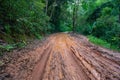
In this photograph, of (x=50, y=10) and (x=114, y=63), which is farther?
(x=50, y=10)

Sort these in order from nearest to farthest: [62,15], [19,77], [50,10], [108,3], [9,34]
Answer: [19,77] < [9,34] < [108,3] < [50,10] < [62,15]

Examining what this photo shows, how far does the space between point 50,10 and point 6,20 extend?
24.3 m

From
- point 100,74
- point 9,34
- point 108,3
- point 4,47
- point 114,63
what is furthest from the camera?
point 108,3

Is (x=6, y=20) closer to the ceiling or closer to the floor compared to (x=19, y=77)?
closer to the ceiling

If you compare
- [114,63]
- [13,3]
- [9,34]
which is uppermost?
[13,3]

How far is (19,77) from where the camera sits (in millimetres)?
6156

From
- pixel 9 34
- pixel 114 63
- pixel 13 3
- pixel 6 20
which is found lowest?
pixel 114 63

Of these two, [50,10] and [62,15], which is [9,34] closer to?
[50,10]

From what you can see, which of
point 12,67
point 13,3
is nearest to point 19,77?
point 12,67

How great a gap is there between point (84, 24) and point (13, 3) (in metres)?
26.9

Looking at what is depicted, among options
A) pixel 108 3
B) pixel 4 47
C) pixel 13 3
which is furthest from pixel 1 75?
pixel 108 3

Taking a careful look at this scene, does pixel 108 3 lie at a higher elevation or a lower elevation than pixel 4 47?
higher

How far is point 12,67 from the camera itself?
7.33 meters

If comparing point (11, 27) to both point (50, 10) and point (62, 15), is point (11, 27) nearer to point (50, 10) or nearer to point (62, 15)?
point (50, 10)
